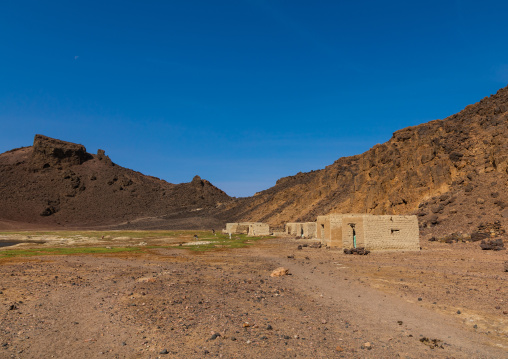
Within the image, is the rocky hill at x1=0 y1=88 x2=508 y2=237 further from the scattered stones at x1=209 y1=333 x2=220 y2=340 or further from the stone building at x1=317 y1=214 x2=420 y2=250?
the scattered stones at x1=209 y1=333 x2=220 y2=340

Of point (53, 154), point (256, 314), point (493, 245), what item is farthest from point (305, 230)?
point (53, 154)

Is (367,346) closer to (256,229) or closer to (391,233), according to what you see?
(391,233)

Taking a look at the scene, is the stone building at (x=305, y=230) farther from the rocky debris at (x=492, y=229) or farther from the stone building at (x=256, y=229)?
the rocky debris at (x=492, y=229)

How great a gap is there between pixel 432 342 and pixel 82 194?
151869mm

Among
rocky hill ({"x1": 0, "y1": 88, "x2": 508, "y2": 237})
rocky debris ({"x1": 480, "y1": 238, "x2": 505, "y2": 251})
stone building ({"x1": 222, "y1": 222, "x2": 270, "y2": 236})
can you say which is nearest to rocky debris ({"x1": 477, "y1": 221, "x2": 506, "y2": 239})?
rocky hill ({"x1": 0, "y1": 88, "x2": 508, "y2": 237})

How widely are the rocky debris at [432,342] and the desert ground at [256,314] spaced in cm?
2

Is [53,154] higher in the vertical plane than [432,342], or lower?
higher

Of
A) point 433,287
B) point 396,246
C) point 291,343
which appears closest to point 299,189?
point 396,246

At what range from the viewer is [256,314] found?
9.27 meters

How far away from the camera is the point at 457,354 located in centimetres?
670

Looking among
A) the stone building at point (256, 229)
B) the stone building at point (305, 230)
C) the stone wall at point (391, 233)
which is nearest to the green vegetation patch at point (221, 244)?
the stone building at point (305, 230)

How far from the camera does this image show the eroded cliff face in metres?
35.3

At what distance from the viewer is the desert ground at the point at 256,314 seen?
23.0ft

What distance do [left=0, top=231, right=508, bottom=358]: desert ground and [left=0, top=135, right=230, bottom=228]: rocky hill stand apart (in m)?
91.5
